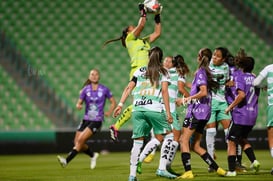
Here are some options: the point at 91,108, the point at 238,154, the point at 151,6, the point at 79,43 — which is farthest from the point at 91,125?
the point at 79,43

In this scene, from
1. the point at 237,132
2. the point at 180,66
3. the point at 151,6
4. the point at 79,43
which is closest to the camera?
the point at 237,132

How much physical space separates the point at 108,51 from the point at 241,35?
4.94 metres

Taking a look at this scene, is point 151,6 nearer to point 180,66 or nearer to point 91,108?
point 180,66

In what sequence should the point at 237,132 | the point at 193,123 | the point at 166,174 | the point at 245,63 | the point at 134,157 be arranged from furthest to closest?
the point at 245,63 → the point at 237,132 → the point at 166,174 → the point at 193,123 → the point at 134,157

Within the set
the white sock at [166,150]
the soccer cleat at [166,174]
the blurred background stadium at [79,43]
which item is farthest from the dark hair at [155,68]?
the blurred background stadium at [79,43]

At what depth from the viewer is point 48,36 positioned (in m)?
22.8

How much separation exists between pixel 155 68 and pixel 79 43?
44.8 feet

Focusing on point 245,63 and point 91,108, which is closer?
point 245,63

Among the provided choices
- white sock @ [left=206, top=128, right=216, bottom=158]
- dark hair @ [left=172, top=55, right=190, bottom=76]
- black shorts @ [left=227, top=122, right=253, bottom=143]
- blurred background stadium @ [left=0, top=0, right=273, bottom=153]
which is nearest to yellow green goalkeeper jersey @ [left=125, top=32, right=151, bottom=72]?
dark hair @ [left=172, top=55, right=190, bottom=76]

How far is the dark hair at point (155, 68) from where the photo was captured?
9305mm

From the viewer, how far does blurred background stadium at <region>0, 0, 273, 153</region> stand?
819 inches

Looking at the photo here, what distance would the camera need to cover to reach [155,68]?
30.7 ft

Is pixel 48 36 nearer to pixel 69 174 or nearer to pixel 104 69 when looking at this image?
pixel 104 69

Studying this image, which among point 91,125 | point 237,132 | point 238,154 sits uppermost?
point 237,132
